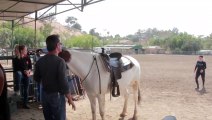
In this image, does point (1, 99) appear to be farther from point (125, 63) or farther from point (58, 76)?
point (125, 63)

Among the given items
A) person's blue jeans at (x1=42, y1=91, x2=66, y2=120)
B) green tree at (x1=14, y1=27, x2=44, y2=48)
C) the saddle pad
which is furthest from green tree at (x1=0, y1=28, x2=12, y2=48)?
person's blue jeans at (x1=42, y1=91, x2=66, y2=120)

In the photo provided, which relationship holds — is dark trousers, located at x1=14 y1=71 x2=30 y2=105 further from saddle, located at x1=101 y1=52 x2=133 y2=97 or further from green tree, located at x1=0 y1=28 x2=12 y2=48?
green tree, located at x1=0 y1=28 x2=12 y2=48

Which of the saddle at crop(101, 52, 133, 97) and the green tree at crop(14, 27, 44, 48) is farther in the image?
the green tree at crop(14, 27, 44, 48)

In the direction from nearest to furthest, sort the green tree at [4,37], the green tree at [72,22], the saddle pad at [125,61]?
the saddle pad at [125,61], the green tree at [4,37], the green tree at [72,22]

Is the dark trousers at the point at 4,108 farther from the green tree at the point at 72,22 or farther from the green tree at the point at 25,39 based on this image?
the green tree at the point at 72,22

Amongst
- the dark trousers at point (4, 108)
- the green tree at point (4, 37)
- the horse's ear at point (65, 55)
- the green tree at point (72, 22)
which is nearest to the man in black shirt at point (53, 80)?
the horse's ear at point (65, 55)

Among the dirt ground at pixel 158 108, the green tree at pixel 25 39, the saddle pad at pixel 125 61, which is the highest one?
the green tree at pixel 25 39

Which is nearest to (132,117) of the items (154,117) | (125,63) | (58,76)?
(154,117)

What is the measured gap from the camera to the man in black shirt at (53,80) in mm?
3475

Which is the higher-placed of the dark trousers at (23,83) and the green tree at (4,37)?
the green tree at (4,37)

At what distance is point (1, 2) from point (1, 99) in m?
9.44

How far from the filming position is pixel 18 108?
760cm

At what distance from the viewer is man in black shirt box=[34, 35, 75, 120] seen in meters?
3.47

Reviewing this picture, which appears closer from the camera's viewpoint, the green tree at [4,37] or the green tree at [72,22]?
the green tree at [4,37]
